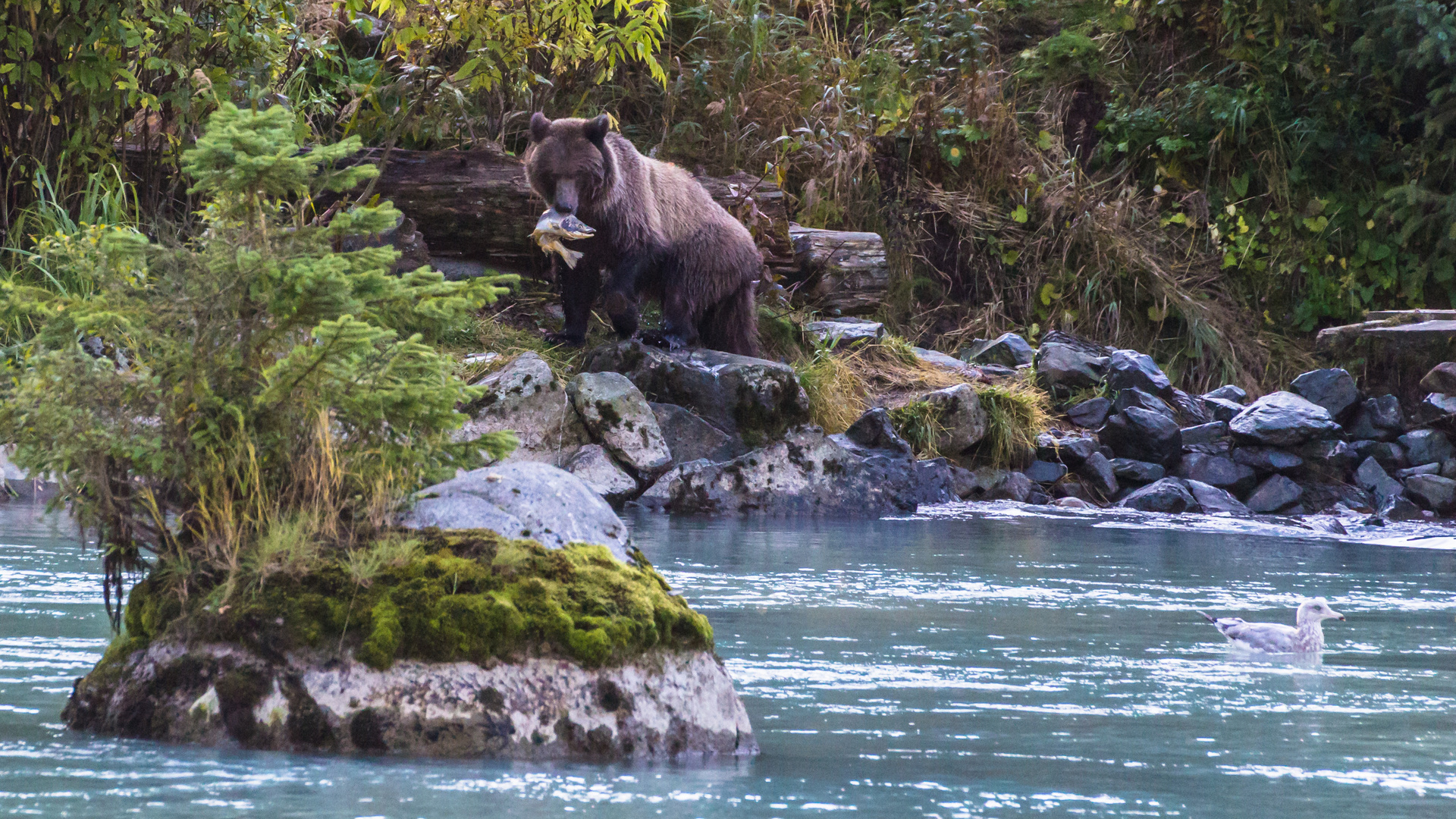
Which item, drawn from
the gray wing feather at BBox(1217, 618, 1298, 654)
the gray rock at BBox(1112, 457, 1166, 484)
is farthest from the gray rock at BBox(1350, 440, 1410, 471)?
the gray wing feather at BBox(1217, 618, 1298, 654)

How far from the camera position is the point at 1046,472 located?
10.2 metres

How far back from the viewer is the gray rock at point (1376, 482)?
9651 mm

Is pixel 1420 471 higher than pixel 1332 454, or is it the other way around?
pixel 1332 454

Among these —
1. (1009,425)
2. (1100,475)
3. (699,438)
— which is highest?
(1009,425)

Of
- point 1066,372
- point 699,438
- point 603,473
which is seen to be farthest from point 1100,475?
point 603,473

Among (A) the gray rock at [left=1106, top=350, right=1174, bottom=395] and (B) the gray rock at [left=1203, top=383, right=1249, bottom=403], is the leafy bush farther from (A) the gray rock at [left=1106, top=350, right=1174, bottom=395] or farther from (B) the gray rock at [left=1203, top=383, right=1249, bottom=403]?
(B) the gray rock at [left=1203, top=383, right=1249, bottom=403]

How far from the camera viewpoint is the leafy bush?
133 inches

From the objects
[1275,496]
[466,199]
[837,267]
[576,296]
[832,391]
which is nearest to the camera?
[1275,496]

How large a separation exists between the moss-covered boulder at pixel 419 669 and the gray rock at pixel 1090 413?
787cm

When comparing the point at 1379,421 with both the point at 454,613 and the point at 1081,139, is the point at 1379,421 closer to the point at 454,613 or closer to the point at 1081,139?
the point at 1081,139

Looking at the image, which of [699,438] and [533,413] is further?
[699,438]

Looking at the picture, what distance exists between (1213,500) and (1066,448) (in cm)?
107

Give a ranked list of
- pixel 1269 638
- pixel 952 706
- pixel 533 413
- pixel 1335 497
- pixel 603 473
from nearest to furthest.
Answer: pixel 952 706
pixel 1269 638
pixel 603 473
pixel 533 413
pixel 1335 497

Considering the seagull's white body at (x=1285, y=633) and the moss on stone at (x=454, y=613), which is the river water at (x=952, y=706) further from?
the moss on stone at (x=454, y=613)
